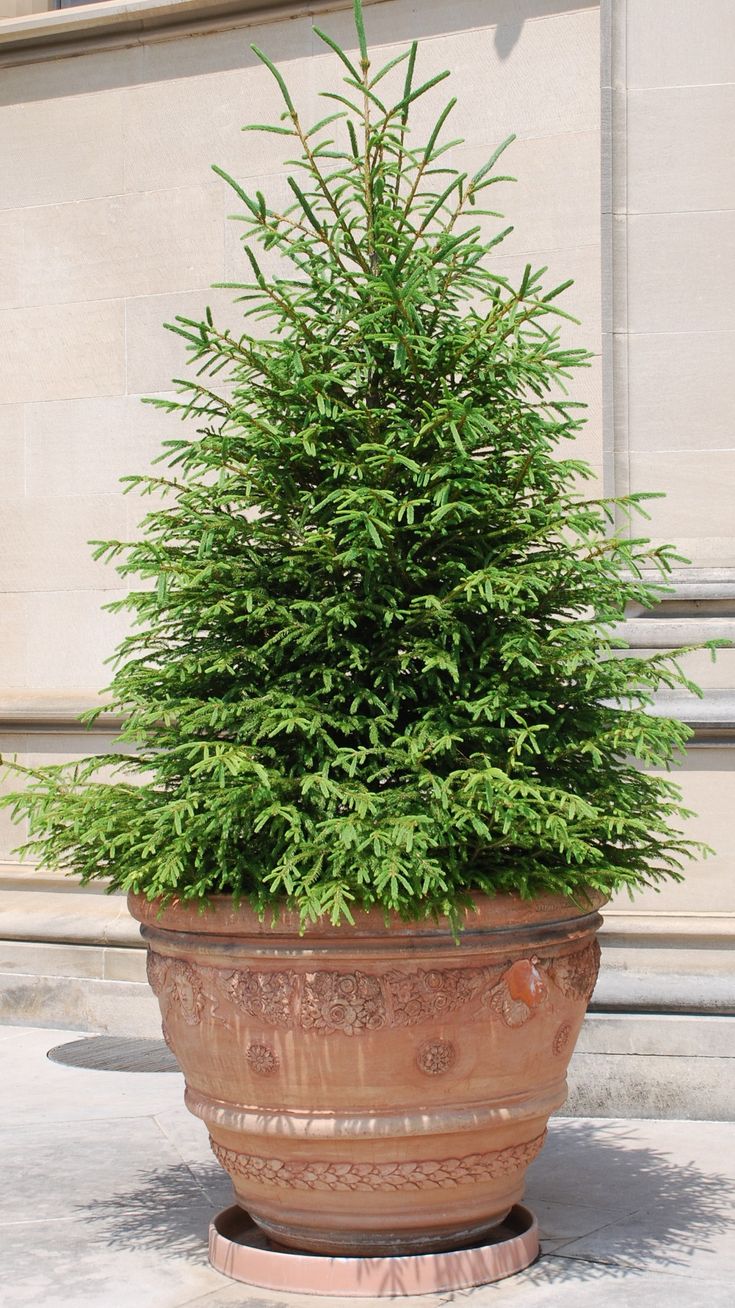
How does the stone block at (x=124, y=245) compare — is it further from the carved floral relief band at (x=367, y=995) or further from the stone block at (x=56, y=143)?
the carved floral relief band at (x=367, y=995)

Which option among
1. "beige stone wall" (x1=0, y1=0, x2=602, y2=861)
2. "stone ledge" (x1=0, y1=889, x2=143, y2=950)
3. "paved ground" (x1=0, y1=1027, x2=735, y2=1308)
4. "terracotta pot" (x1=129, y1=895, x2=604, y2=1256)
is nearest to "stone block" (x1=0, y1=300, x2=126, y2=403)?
"beige stone wall" (x1=0, y1=0, x2=602, y2=861)

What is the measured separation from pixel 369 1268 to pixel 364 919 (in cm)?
88

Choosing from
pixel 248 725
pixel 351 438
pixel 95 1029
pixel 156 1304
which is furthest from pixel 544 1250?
pixel 95 1029

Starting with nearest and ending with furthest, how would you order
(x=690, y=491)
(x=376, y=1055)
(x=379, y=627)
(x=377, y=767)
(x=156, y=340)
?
(x=376, y=1055) → (x=377, y=767) → (x=379, y=627) → (x=690, y=491) → (x=156, y=340)

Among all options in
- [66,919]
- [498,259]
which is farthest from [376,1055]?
[498,259]

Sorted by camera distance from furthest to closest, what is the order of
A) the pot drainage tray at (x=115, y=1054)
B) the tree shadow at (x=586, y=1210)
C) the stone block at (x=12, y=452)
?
the stone block at (x=12, y=452), the pot drainage tray at (x=115, y=1054), the tree shadow at (x=586, y=1210)

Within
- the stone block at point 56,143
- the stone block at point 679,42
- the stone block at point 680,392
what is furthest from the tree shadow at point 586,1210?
the stone block at point 56,143

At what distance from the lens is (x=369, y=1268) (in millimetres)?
3656

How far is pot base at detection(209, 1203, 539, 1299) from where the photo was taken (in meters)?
3.66

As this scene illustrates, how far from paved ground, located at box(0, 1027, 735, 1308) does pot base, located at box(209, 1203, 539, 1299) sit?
0.12ft

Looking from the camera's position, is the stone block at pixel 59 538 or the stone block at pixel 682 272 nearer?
the stone block at pixel 682 272

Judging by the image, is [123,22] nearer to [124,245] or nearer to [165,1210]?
[124,245]

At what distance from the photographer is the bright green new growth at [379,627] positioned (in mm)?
3648

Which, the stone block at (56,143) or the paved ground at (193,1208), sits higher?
the stone block at (56,143)
